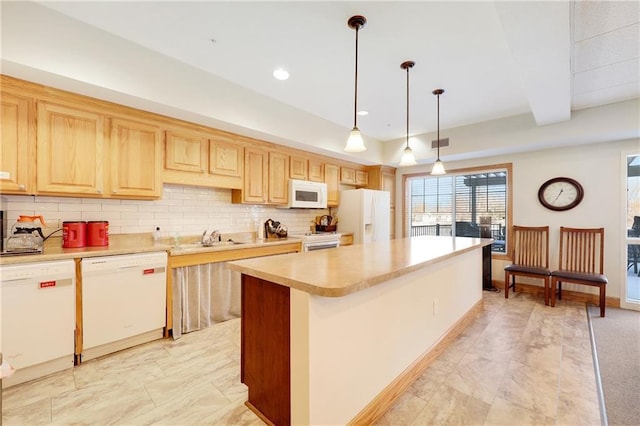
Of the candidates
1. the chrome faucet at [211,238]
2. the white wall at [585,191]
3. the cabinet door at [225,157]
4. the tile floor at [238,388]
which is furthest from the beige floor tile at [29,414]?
the white wall at [585,191]

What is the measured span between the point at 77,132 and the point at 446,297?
353 cm

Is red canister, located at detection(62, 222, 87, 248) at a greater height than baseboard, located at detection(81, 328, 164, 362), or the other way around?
red canister, located at detection(62, 222, 87, 248)

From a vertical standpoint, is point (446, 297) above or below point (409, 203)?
below

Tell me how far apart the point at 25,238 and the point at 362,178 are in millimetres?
4659

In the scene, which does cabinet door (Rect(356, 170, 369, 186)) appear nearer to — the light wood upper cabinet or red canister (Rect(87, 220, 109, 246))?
the light wood upper cabinet

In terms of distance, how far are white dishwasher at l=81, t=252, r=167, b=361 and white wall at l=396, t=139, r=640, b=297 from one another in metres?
4.99

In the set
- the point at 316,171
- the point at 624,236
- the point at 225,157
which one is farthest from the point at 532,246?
the point at 225,157

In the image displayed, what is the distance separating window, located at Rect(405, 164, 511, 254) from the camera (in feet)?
15.7

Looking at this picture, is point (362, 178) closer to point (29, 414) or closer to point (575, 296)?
point (575, 296)

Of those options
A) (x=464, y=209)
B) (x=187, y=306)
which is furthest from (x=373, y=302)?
(x=464, y=209)

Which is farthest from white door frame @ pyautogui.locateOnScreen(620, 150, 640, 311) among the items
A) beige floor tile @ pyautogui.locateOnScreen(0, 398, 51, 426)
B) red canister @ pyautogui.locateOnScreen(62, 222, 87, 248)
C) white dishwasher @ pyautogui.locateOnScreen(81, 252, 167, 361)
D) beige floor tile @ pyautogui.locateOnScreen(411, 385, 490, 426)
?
red canister @ pyautogui.locateOnScreen(62, 222, 87, 248)

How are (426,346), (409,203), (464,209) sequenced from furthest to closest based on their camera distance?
(409,203), (464,209), (426,346)

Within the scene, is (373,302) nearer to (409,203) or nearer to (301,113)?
(301,113)

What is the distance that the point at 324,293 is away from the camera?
4.09 feet
